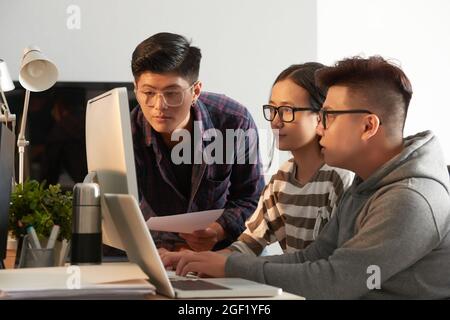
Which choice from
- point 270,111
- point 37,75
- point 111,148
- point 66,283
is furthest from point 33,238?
point 37,75

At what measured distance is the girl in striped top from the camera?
83.7 inches

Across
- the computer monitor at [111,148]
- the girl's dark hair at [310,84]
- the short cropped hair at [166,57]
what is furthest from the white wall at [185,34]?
Answer: the computer monitor at [111,148]

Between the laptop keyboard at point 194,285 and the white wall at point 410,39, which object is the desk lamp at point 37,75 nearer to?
the laptop keyboard at point 194,285

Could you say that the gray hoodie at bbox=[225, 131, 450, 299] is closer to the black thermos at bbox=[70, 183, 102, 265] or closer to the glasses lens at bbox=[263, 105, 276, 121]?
the black thermos at bbox=[70, 183, 102, 265]

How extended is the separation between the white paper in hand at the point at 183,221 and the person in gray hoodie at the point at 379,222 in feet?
1.22

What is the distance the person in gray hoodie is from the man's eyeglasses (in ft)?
2.87

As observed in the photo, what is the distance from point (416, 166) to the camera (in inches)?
62.3

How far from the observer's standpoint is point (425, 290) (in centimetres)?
151

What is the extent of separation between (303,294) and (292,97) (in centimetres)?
87

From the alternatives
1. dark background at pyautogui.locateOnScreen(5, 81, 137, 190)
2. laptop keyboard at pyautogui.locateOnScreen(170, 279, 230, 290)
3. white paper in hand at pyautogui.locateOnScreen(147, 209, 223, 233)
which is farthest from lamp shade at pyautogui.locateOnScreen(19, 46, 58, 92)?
dark background at pyautogui.locateOnScreen(5, 81, 137, 190)

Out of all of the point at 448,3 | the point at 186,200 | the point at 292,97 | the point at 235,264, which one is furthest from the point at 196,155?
the point at 448,3

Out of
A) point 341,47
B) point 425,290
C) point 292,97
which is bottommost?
point 425,290

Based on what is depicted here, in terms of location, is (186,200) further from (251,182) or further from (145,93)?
(145,93)

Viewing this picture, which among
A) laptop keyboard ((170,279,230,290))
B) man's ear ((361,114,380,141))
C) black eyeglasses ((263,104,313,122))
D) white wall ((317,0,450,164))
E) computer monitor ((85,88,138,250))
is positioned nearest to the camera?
laptop keyboard ((170,279,230,290))
